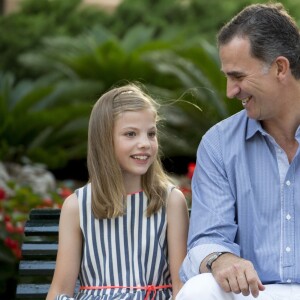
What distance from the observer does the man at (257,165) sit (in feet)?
14.3

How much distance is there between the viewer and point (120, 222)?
462 centimetres

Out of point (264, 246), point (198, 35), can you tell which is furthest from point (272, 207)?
point (198, 35)

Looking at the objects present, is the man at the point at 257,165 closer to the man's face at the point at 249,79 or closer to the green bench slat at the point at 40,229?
A: the man's face at the point at 249,79

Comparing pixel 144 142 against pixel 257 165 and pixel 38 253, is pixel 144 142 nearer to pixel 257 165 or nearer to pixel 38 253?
pixel 257 165

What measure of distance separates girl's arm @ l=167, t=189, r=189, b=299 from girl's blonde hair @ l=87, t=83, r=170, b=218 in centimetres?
5

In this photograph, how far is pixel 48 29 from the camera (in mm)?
14781

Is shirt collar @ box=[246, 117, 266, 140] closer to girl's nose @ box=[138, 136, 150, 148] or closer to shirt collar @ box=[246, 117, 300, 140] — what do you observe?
shirt collar @ box=[246, 117, 300, 140]

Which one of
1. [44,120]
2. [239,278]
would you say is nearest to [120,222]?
[239,278]

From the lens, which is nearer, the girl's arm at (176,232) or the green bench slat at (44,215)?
the girl's arm at (176,232)

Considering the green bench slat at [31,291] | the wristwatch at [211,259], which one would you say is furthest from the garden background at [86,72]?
the wristwatch at [211,259]

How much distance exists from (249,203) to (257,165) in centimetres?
17

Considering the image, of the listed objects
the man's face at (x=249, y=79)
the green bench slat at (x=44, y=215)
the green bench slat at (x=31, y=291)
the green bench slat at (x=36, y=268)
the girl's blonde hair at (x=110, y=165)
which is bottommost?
the green bench slat at (x=31, y=291)

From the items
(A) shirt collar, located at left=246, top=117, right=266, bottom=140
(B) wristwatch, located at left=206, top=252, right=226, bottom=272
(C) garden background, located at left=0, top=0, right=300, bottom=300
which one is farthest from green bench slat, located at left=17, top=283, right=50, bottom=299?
(C) garden background, located at left=0, top=0, right=300, bottom=300

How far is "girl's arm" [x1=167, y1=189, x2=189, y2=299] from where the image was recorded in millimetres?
4551
